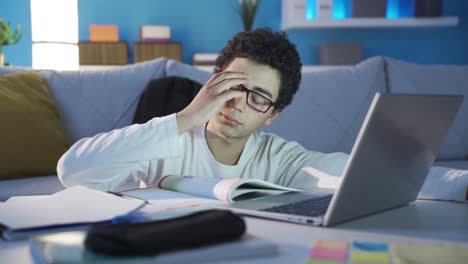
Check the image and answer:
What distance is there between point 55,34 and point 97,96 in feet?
6.18

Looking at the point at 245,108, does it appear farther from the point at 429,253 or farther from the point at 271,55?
the point at 429,253

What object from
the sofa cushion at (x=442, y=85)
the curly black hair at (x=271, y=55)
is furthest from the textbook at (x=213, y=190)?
the sofa cushion at (x=442, y=85)

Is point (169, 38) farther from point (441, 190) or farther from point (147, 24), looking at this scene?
point (441, 190)

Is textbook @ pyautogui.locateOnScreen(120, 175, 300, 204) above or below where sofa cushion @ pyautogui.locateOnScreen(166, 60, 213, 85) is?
below

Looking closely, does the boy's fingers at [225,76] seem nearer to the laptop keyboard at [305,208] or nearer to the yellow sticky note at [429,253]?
the laptop keyboard at [305,208]

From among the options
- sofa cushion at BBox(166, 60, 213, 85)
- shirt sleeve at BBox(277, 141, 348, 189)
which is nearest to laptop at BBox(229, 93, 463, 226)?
shirt sleeve at BBox(277, 141, 348, 189)

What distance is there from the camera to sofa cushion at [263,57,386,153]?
2.37m

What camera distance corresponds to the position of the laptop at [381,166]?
2.45 feet

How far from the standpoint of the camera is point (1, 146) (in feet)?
6.41

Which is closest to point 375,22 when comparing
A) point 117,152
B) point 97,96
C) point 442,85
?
point 442,85

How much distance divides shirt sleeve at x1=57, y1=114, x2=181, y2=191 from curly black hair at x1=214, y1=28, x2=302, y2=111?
347 millimetres

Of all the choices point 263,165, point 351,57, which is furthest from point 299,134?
point 351,57

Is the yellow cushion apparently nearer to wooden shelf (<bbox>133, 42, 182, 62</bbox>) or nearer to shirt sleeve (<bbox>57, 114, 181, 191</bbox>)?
shirt sleeve (<bbox>57, 114, 181, 191</bbox>)

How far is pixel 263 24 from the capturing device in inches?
173
